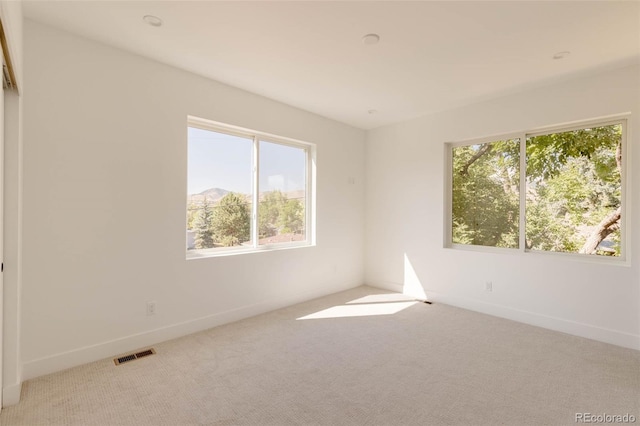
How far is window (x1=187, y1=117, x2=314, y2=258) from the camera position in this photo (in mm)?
3342

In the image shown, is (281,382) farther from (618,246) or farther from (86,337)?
A: (618,246)

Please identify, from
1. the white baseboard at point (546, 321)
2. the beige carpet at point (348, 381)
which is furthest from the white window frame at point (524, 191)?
the beige carpet at point (348, 381)

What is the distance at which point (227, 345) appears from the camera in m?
2.86

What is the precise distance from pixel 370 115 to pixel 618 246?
124 inches

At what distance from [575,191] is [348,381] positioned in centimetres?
313

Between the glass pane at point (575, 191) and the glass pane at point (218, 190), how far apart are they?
3405 millimetres

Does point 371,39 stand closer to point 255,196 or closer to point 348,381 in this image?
point 255,196

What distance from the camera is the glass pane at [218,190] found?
3.31 metres

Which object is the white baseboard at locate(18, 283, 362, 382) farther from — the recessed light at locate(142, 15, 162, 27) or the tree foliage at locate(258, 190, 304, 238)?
the recessed light at locate(142, 15, 162, 27)

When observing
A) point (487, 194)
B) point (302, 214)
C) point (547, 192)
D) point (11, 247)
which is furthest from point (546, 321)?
point (11, 247)

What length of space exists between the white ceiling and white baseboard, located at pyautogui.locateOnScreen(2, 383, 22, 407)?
8.29ft

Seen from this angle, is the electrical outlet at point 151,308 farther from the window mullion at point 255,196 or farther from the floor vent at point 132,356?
the window mullion at point 255,196

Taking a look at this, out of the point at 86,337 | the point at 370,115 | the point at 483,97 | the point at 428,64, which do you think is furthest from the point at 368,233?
the point at 86,337

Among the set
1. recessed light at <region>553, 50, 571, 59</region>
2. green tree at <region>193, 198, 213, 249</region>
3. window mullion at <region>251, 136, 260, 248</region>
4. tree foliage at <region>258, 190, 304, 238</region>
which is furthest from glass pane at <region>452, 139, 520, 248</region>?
green tree at <region>193, 198, 213, 249</region>
